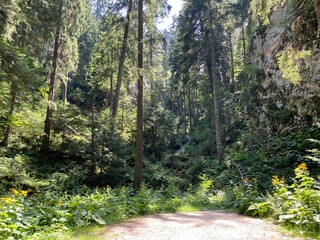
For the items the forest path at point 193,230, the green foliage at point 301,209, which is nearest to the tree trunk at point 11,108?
the forest path at point 193,230

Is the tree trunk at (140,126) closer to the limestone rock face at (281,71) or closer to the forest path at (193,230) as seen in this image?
the forest path at (193,230)

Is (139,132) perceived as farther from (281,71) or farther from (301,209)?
(281,71)

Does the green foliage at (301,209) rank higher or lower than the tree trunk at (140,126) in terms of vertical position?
lower

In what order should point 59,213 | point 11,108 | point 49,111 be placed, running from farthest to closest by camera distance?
point 49,111, point 11,108, point 59,213

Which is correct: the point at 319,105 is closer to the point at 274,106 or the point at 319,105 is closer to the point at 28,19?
the point at 274,106

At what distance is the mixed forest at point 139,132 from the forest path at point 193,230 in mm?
452

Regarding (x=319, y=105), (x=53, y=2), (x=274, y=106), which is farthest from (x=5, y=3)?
(x=274, y=106)

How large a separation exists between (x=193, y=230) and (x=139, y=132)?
6606 millimetres

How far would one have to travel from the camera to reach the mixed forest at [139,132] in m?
5.80

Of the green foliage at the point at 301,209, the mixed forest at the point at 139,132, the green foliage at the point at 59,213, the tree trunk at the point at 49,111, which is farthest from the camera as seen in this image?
the tree trunk at the point at 49,111

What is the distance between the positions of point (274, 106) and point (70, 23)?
43.3 feet

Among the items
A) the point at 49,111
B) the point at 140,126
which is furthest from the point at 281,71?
the point at 49,111

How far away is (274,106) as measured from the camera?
14.8 m

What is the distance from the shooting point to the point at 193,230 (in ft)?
16.8
